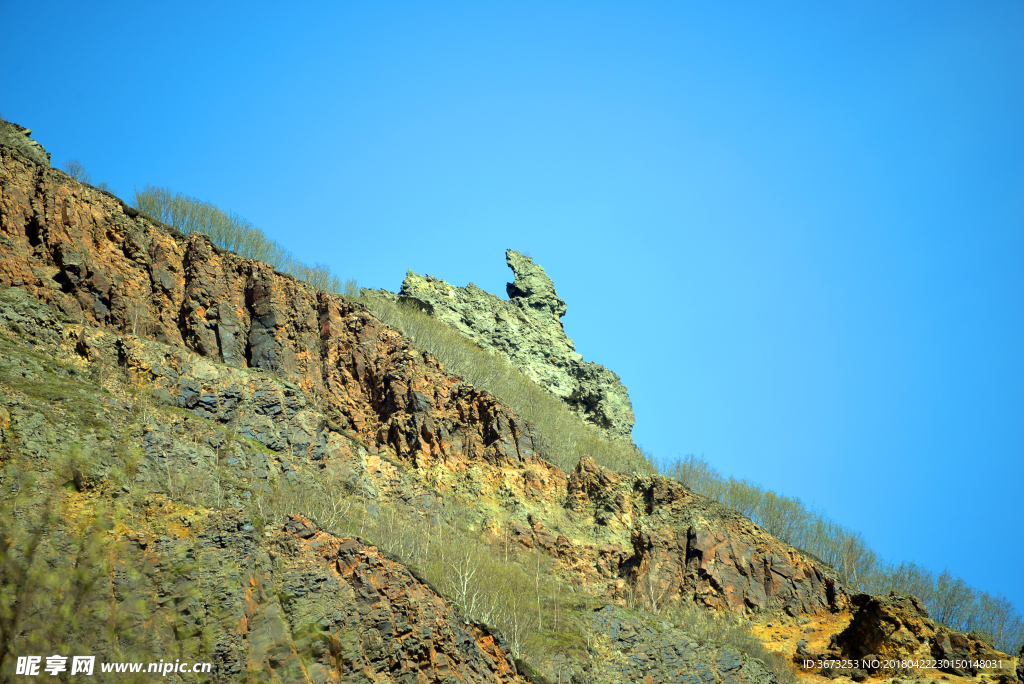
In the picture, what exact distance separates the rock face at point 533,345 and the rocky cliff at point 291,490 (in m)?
26.0

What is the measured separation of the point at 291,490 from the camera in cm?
3403

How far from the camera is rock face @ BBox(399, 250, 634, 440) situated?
247 feet

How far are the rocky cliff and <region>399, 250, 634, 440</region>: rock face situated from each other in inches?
1022

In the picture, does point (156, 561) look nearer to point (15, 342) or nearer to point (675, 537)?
point (15, 342)

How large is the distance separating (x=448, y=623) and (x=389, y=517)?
12.2 m

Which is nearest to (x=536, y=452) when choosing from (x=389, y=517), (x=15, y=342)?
(x=389, y=517)

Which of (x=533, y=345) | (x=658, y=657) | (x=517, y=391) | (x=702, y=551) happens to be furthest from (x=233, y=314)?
(x=533, y=345)

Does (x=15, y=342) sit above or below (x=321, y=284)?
below

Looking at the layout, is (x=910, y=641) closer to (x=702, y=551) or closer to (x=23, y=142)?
(x=702, y=551)

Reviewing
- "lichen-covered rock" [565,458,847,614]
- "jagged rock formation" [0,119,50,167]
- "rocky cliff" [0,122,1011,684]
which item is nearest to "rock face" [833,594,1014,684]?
"rocky cliff" [0,122,1011,684]

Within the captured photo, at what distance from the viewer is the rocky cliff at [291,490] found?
73.6 feet

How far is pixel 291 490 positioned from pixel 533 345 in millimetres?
48731

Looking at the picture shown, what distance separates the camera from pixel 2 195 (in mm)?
37656

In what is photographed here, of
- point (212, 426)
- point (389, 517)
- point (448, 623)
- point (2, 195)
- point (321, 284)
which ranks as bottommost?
point (448, 623)
